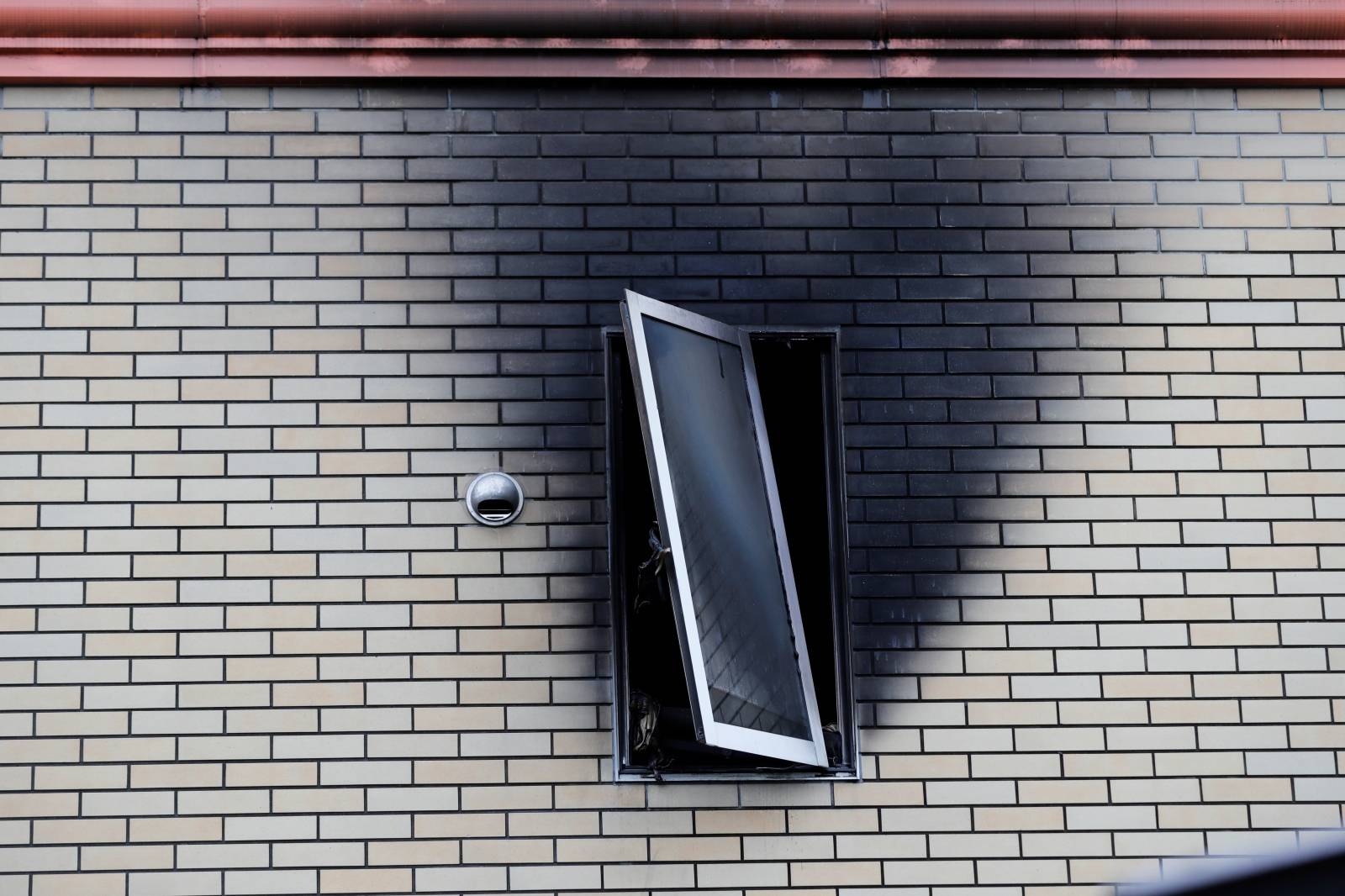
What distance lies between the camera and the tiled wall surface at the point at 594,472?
208 inches

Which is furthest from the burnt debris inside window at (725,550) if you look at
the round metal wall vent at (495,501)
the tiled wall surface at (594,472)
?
the round metal wall vent at (495,501)

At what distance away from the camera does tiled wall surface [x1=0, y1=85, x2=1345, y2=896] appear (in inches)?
208

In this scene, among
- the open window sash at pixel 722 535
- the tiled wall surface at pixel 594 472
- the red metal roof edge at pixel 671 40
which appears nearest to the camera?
the open window sash at pixel 722 535

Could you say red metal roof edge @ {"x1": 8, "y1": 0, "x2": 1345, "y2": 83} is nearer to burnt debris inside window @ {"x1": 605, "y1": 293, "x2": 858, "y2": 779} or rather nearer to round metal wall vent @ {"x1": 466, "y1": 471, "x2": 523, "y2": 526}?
burnt debris inside window @ {"x1": 605, "y1": 293, "x2": 858, "y2": 779}

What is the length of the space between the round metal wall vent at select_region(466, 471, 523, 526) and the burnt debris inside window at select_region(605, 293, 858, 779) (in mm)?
373

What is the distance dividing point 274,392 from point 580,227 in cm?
136

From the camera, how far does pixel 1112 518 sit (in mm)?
5582

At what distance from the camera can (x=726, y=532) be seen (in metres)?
5.23

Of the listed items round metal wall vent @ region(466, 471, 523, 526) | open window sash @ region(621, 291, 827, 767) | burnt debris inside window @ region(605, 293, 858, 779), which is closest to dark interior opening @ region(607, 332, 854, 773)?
burnt debris inside window @ region(605, 293, 858, 779)

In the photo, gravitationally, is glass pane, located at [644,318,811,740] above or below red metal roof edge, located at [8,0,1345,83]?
below

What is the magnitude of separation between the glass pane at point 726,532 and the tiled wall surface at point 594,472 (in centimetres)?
36

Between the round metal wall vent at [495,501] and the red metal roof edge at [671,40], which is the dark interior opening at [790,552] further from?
the red metal roof edge at [671,40]

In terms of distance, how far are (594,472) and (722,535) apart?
2.00 ft

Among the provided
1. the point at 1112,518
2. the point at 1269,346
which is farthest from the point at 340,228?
the point at 1269,346
